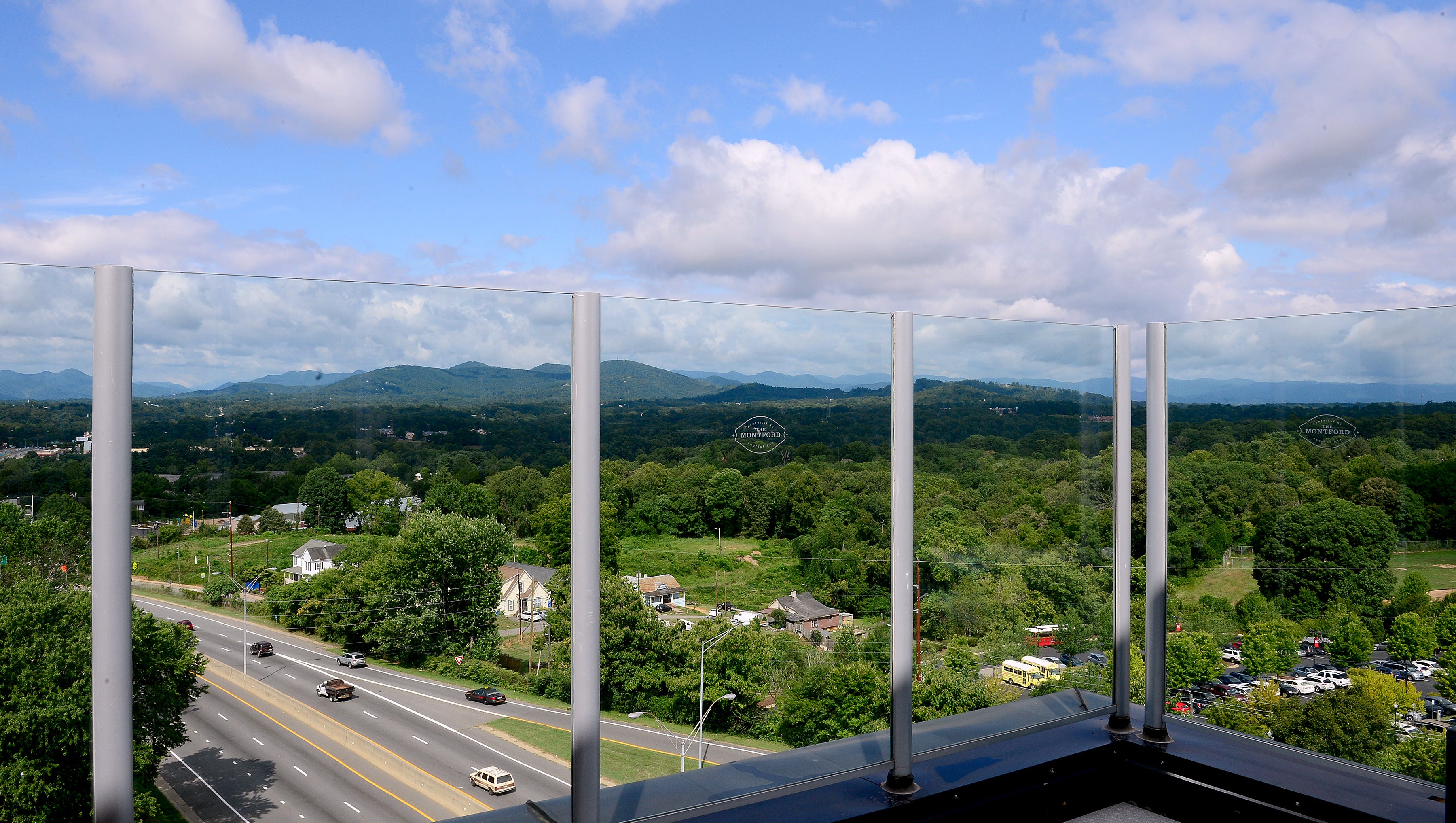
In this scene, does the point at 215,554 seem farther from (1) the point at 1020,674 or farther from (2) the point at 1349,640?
(2) the point at 1349,640

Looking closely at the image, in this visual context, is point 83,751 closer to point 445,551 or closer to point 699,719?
point 445,551

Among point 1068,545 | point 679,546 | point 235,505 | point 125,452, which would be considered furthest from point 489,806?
point 1068,545

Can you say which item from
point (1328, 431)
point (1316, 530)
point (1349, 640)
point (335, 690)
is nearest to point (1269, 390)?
point (1328, 431)

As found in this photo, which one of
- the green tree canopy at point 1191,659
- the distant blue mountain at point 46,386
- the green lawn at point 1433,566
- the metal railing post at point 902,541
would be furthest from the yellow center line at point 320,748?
the green lawn at point 1433,566

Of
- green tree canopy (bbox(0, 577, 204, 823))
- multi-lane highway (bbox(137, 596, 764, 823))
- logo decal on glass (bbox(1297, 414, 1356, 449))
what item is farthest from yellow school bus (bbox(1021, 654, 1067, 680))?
green tree canopy (bbox(0, 577, 204, 823))

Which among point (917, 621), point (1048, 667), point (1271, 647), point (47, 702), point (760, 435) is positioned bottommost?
point (1048, 667)

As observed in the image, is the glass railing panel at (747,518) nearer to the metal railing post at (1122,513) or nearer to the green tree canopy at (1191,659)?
the metal railing post at (1122,513)
